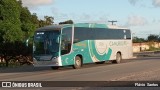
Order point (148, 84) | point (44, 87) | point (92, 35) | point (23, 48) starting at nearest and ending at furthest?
1. point (148, 84)
2. point (44, 87)
3. point (92, 35)
4. point (23, 48)

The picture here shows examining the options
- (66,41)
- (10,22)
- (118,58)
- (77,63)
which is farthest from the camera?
(10,22)

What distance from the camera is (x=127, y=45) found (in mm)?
40031

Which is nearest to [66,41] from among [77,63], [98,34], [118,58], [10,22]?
[77,63]

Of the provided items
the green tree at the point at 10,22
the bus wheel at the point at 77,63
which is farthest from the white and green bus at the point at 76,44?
the green tree at the point at 10,22

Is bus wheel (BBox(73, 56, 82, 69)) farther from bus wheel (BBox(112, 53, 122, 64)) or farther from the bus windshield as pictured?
bus wheel (BBox(112, 53, 122, 64))

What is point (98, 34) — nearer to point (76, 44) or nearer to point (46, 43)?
point (76, 44)

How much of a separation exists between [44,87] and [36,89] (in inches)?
50.0

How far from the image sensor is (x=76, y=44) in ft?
106

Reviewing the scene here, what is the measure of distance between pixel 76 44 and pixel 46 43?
2411 millimetres

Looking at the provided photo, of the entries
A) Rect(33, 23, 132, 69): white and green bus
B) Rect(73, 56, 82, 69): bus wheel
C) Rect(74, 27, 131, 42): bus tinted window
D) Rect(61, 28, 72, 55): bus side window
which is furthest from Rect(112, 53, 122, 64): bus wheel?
Rect(61, 28, 72, 55): bus side window

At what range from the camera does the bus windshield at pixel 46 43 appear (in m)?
30.8

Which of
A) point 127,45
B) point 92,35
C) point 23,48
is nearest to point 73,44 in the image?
point 92,35

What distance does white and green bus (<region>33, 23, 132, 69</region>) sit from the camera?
3077cm

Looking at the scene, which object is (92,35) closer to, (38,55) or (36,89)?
(38,55)
